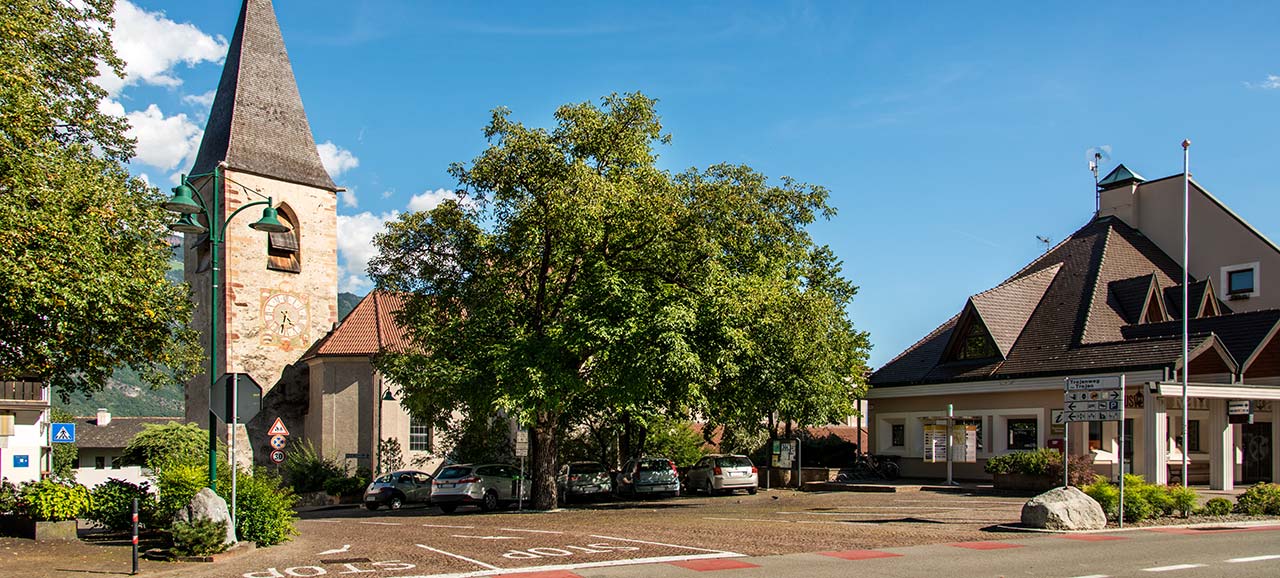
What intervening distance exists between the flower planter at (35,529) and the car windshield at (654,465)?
20.4 m

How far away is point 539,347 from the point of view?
1041 inches

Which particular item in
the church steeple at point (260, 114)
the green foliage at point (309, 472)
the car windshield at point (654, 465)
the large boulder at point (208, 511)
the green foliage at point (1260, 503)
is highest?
the church steeple at point (260, 114)

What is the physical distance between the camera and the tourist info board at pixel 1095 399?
1983 cm

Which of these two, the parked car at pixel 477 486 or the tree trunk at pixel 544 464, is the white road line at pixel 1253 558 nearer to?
the tree trunk at pixel 544 464

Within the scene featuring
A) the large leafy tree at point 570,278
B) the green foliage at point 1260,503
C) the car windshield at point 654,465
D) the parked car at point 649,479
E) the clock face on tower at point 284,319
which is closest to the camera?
the green foliage at point 1260,503

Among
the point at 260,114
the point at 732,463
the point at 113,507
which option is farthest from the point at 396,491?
the point at 260,114

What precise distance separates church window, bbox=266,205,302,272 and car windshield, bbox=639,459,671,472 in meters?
21.6

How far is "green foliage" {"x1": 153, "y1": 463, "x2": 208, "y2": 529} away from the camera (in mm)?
18109

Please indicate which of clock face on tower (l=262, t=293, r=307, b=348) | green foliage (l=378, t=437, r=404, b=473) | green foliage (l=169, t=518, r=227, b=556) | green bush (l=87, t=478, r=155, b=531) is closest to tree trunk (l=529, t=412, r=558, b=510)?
green bush (l=87, t=478, r=155, b=531)

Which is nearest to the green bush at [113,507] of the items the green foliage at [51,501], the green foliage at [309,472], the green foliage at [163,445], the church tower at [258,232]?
the green foliage at [51,501]

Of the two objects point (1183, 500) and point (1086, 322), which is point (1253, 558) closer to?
point (1183, 500)

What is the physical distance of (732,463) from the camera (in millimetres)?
36656

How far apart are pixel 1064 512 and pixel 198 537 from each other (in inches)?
580

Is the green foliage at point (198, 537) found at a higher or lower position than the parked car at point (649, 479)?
higher
